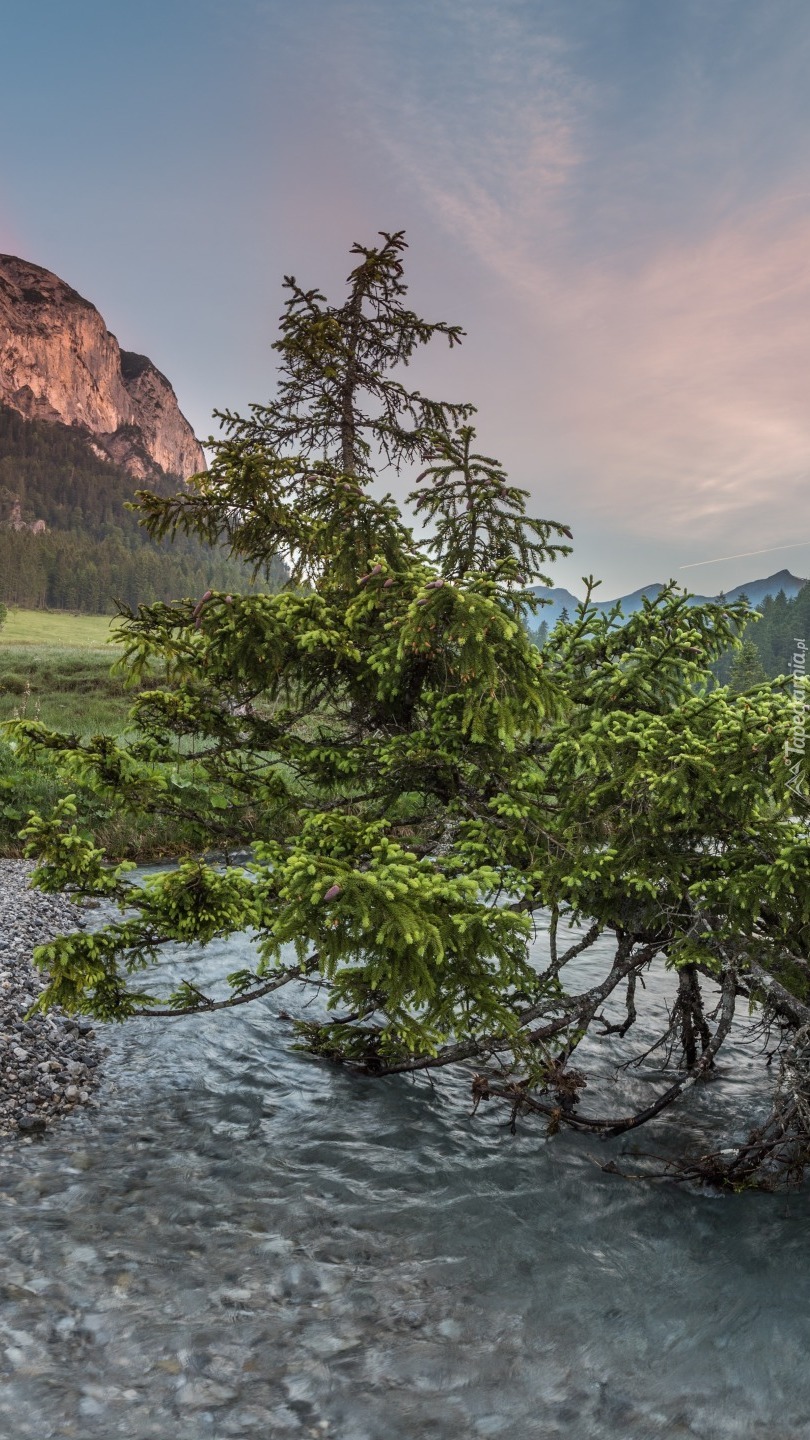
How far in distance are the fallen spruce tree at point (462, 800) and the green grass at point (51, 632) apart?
171ft

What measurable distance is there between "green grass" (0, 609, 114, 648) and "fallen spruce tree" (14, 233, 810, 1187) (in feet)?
171

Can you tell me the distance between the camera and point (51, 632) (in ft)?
259

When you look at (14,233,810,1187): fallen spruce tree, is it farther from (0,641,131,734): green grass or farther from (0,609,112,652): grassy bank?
(0,609,112,652): grassy bank

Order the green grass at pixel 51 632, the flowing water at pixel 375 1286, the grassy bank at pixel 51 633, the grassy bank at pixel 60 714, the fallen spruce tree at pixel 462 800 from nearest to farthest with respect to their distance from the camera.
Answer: the flowing water at pixel 375 1286
the fallen spruce tree at pixel 462 800
the grassy bank at pixel 60 714
the grassy bank at pixel 51 633
the green grass at pixel 51 632

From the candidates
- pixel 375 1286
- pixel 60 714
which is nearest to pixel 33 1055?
pixel 375 1286

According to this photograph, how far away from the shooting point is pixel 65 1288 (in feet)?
16.6

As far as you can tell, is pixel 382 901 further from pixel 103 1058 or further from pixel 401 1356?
pixel 103 1058

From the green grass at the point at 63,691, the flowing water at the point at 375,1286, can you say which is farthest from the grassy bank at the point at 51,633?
the flowing water at the point at 375,1286

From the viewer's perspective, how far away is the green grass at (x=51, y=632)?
65250 millimetres

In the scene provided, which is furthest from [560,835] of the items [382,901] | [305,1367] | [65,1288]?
[65,1288]

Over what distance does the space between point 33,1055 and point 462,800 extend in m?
5.60

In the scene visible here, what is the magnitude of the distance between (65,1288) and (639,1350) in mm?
3873

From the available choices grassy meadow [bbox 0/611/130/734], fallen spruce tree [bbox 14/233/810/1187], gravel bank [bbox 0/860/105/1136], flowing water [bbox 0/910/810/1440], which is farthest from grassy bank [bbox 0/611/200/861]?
flowing water [bbox 0/910/810/1440]

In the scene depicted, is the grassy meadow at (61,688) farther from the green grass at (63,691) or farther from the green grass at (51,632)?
the green grass at (51,632)
